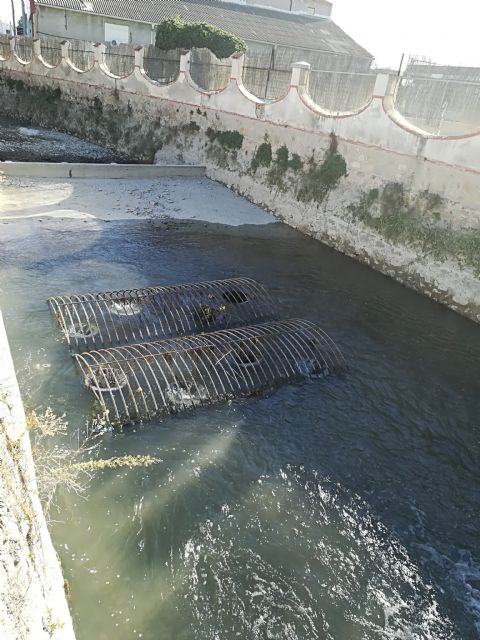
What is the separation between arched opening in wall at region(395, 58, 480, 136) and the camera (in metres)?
18.6

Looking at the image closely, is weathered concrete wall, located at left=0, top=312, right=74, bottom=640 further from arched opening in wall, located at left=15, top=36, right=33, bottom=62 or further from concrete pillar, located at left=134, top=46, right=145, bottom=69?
arched opening in wall, located at left=15, top=36, right=33, bottom=62

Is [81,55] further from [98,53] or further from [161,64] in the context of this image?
[161,64]

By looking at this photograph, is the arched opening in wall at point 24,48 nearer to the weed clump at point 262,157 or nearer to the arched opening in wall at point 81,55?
the arched opening in wall at point 81,55

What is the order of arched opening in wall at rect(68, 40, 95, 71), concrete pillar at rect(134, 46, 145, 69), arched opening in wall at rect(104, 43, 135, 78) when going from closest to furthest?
concrete pillar at rect(134, 46, 145, 69), arched opening in wall at rect(104, 43, 135, 78), arched opening in wall at rect(68, 40, 95, 71)

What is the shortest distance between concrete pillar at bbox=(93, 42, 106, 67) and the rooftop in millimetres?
16550

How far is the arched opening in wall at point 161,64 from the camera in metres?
28.3

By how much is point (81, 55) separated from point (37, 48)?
204 inches

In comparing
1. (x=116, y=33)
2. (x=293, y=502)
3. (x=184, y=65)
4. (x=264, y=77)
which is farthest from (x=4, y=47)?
(x=293, y=502)

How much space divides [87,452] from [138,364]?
2.24 m

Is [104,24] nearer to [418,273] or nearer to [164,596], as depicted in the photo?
[418,273]

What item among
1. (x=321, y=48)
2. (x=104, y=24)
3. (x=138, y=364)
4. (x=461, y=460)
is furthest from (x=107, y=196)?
(x=321, y=48)

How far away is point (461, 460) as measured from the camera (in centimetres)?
992

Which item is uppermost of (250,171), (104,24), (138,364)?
(104,24)

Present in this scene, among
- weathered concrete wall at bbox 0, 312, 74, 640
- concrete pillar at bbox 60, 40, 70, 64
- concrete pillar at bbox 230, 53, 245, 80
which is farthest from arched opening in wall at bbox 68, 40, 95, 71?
weathered concrete wall at bbox 0, 312, 74, 640
